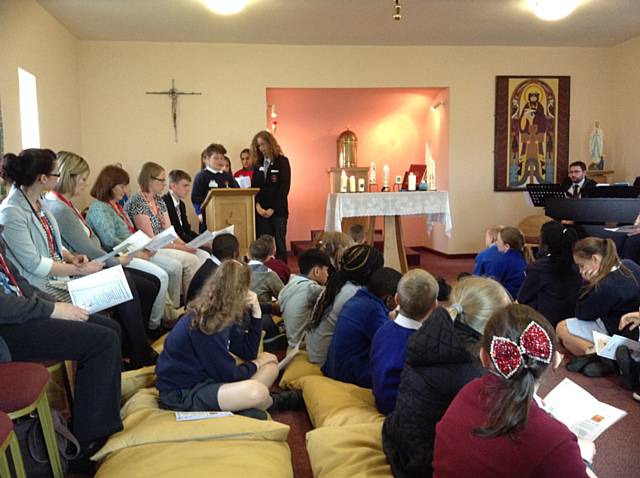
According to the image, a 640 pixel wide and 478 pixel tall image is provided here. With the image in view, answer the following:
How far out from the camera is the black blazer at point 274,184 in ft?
19.0

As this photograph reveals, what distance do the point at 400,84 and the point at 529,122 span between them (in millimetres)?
1861

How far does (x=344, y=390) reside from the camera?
2580 millimetres

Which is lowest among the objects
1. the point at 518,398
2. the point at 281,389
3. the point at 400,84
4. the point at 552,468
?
the point at 281,389

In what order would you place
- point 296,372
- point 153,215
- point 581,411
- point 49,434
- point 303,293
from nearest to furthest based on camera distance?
point 581,411, point 49,434, point 296,372, point 303,293, point 153,215

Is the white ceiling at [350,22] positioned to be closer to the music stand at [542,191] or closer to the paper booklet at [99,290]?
the music stand at [542,191]

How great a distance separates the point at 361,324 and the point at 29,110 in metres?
4.33

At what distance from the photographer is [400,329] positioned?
2121 millimetres

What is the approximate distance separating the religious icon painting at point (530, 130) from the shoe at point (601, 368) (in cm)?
502

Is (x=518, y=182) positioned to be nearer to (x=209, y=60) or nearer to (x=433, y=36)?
(x=433, y=36)

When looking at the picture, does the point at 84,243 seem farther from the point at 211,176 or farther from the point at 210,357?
the point at 211,176

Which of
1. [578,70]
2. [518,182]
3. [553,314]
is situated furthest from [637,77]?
[553,314]

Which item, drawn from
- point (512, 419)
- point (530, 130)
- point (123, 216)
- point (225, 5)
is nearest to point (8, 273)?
point (123, 216)

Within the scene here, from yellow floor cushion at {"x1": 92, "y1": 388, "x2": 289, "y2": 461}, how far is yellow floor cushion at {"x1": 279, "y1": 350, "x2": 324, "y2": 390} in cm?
67

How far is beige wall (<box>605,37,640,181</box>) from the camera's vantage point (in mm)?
7516
